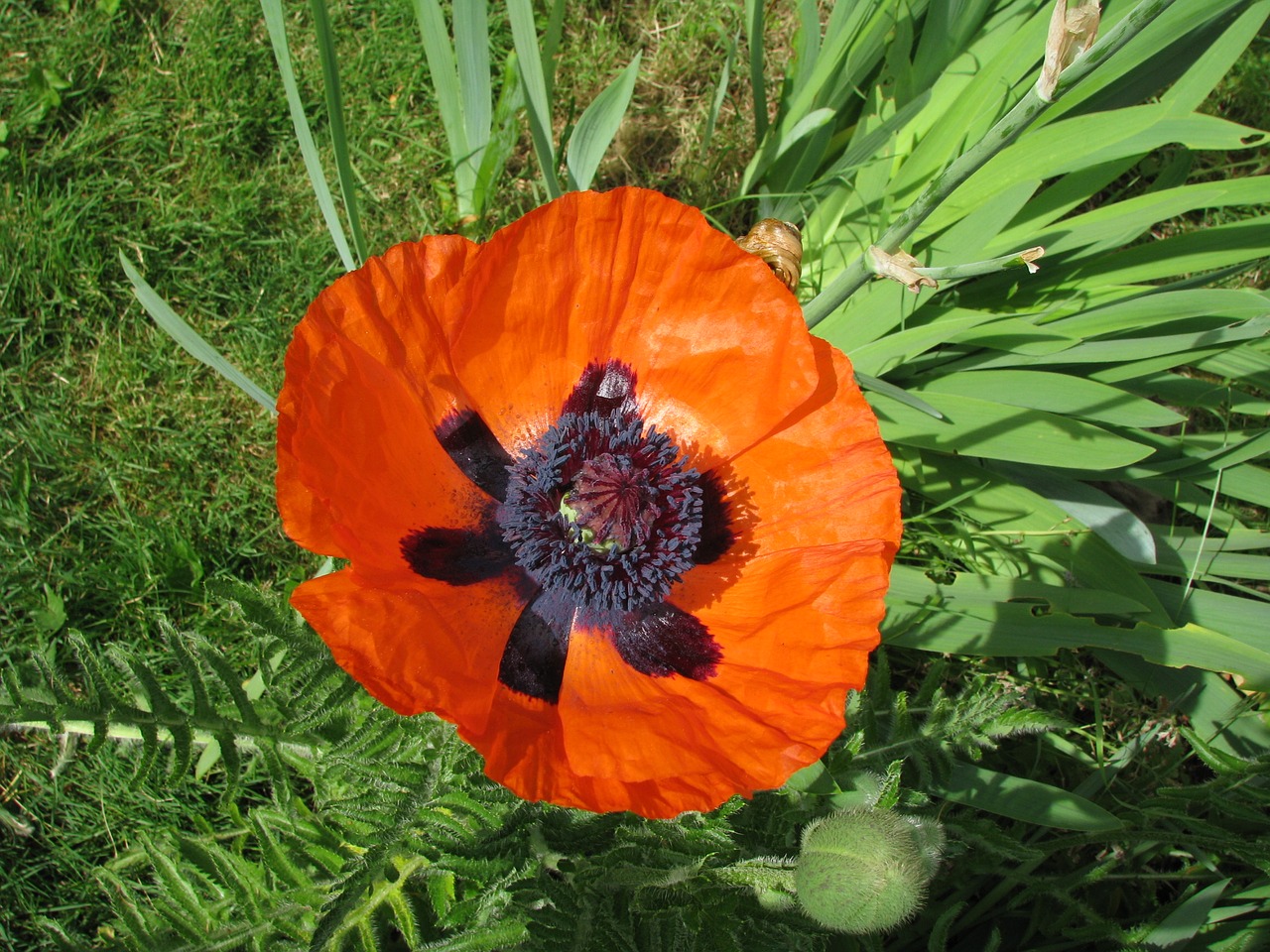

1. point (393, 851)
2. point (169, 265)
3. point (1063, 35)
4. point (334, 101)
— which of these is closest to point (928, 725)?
point (393, 851)

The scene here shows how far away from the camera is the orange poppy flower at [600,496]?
1.54 m

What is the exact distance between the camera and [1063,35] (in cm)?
141

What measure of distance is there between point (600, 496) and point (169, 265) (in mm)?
2264

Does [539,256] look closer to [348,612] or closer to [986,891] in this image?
[348,612]

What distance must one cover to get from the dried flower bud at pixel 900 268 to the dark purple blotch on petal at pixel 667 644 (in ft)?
2.57

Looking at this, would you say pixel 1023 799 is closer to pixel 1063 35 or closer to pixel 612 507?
pixel 612 507

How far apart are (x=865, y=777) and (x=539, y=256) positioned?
124 centimetres

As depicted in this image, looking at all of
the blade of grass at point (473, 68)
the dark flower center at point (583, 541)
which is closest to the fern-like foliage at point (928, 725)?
the dark flower center at point (583, 541)

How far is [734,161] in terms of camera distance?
3527 mm

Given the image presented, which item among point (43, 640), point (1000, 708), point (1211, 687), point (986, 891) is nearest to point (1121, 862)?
point (986, 891)

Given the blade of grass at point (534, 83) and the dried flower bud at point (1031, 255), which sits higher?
the blade of grass at point (534, 83)

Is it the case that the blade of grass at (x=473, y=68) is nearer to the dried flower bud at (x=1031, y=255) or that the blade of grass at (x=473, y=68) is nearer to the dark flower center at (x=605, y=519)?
the dark flower center at (x=605, y=519)

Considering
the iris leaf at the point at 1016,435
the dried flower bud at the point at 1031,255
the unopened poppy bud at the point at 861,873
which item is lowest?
the unopened poppy bud at the point at 861,873

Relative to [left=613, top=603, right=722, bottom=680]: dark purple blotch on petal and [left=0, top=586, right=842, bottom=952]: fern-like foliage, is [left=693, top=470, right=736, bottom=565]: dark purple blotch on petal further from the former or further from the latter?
[left=0, top=586, right=842, bottom=952]: fern-like foliage
